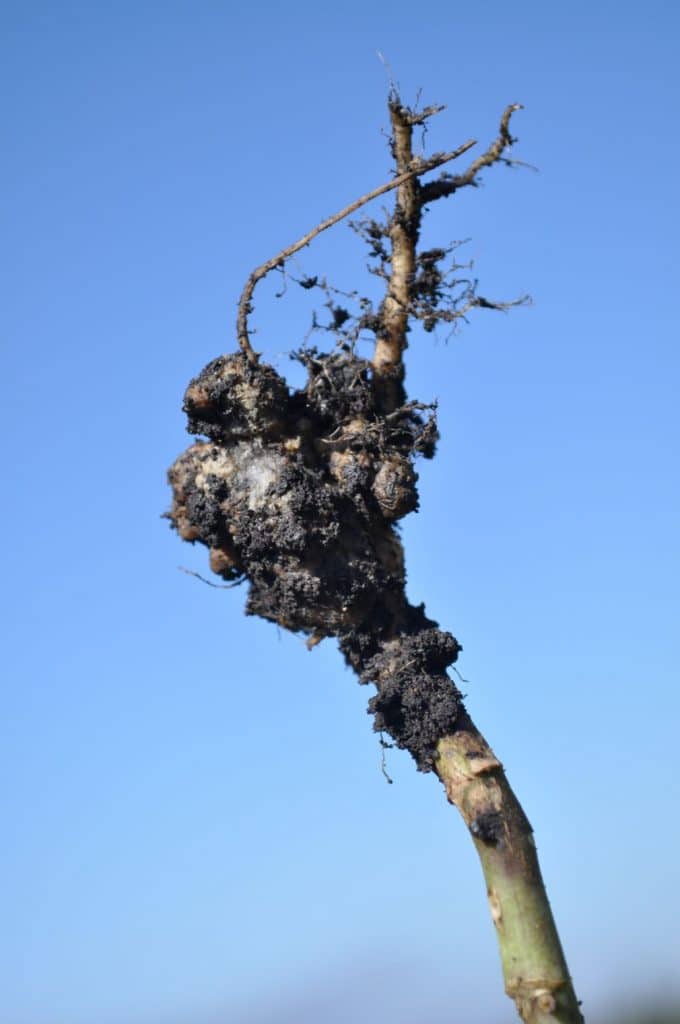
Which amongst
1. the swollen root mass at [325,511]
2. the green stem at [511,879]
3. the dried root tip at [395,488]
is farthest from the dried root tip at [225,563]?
the green stem at [511,879]

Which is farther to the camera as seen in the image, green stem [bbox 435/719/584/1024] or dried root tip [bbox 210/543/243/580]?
dried root tip [bbox 210/543/243/580]

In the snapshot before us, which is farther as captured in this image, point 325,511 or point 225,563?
point 225,563

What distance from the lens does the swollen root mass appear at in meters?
5.87

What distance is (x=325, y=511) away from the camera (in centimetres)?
591

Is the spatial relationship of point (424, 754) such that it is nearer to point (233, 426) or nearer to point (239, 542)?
point (239, 542)

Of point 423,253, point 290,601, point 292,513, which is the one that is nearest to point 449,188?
point 423,253

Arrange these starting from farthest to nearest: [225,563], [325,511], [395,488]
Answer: [225,563], [395,488], [325,511]

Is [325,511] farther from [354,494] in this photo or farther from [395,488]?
[395,488]

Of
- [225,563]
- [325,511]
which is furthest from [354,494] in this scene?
[225,563]

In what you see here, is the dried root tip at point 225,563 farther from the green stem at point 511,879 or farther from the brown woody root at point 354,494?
the green stem at point 511,879

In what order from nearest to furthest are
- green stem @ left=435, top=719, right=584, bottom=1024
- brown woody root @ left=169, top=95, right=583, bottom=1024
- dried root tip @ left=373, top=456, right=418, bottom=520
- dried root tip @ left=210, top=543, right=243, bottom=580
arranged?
green stem @ left=435, top=719, right=584, bottom=1024
brown woody root @ left=169, top=95, right=583, bottom=1024
dried root tip @ left=373, top=456, right=418, bottom=520
dried root tip @ left=210, top=543, right=243, bottom=580

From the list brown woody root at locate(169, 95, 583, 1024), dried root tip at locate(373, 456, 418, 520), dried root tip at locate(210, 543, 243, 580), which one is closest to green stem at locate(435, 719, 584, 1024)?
brown woody root at locate(169, 95, 583, 1024)

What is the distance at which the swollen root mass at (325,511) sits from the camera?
19.2ft

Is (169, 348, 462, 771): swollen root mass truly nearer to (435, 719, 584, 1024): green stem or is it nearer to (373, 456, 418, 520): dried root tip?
(373, 456, 418, 520): dried root tip
